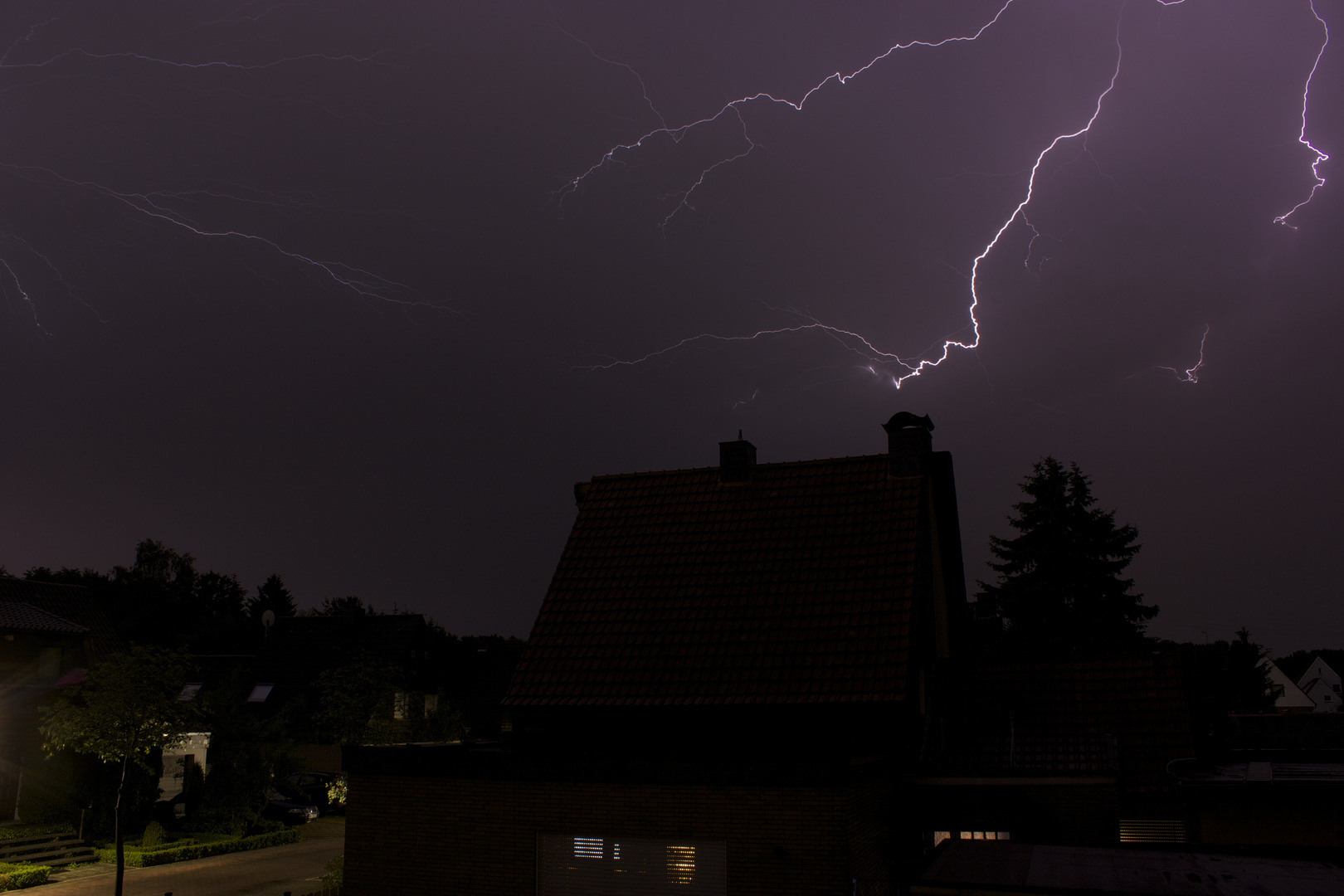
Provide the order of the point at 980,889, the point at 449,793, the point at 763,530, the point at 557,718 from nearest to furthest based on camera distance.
→ the point at 980,889, the point at 449,793, the point at 557,718, the point at 763,530

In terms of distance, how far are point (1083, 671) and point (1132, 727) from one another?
1403mm

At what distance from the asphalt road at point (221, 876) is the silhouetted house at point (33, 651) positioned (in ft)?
16.4

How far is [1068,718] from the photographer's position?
15.3m

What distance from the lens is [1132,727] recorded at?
14.9m

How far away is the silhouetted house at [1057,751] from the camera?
13.7 metres

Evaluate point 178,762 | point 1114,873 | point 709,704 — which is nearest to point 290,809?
point 178,762

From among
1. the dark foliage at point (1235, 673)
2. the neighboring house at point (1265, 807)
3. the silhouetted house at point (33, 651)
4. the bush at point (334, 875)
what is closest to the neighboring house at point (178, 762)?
the silhouetted house at point (33, 651)

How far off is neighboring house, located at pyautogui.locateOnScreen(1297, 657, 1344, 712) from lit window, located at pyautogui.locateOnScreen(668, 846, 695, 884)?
113 meters

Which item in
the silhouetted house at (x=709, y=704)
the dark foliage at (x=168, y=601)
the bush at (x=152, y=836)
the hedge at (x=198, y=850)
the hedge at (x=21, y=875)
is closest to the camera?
the silhouetted house at (x=709, y=704)

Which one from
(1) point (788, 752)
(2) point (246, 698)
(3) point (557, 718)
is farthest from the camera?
(2) point (246, 698)

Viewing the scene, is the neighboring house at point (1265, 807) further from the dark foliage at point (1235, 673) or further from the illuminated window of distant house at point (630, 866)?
the dark foliage at point (1235, 673)

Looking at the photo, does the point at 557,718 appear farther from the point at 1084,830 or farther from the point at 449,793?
the point at 1084,830

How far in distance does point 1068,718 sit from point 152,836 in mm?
22290

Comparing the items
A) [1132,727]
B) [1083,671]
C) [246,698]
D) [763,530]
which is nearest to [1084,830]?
[1132,727]
